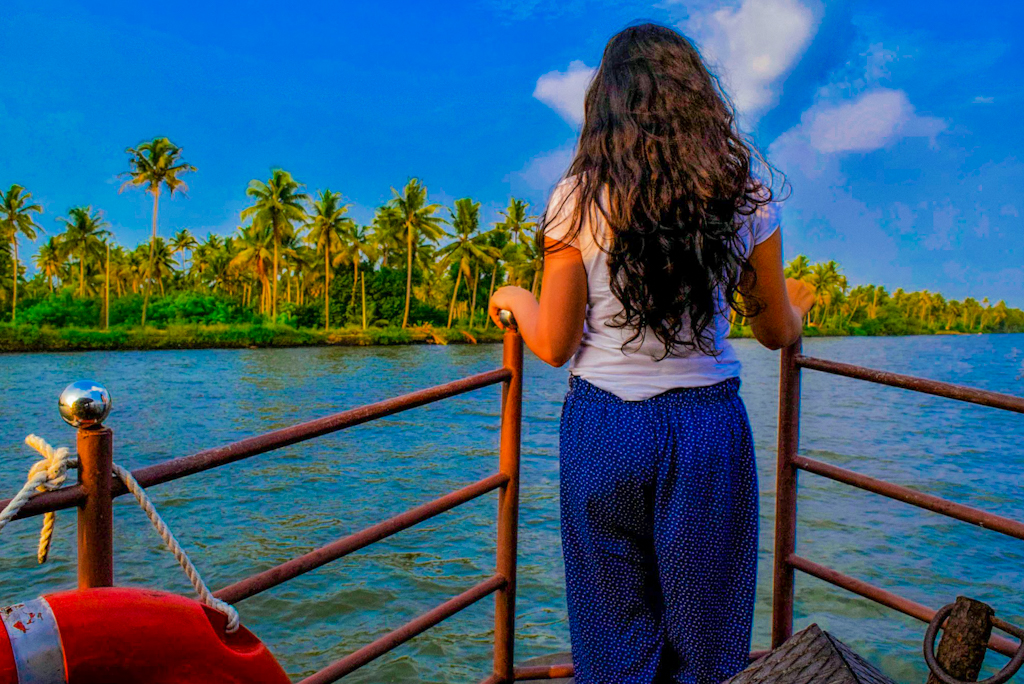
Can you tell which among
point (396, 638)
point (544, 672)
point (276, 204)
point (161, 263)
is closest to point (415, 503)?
point (544, 672)

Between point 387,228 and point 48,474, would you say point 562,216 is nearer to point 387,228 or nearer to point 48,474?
point 48,474

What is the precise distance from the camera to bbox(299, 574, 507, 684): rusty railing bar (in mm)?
1404

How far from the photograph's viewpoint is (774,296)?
3.93ft

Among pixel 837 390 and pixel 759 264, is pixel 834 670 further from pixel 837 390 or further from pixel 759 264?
pixel 837 390

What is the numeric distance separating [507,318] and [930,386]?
793 millimetres

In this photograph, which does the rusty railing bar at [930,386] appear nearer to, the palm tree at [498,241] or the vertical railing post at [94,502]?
the vertical railing post at [94,502]

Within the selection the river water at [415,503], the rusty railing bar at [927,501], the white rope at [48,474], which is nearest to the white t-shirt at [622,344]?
the rusty railing bar at [927,501]

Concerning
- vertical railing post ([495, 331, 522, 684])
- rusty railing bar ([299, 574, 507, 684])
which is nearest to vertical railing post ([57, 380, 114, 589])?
rusty railing bar ([299, 574, 507, 684])

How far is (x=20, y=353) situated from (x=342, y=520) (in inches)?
1233

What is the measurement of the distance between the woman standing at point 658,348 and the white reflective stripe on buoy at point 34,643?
0.70 meters

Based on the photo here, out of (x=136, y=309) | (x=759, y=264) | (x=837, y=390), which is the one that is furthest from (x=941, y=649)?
(x=136, y=309)

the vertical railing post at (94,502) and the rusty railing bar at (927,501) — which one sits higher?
the vertical railing post at (94,502)

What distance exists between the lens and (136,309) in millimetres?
44062

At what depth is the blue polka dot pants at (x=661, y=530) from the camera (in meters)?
1.14
